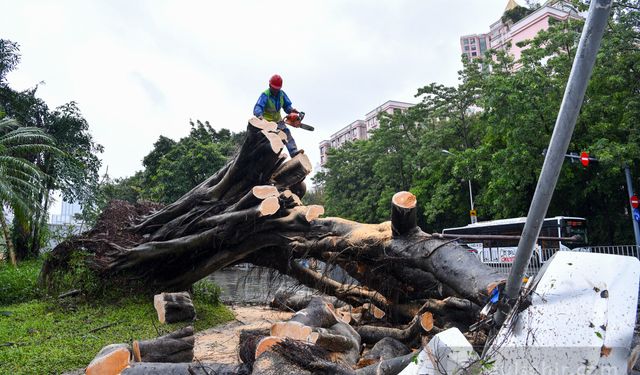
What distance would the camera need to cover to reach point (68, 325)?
6.66m

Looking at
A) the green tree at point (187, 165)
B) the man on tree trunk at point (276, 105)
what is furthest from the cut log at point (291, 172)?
the green tree at point (187, 165)

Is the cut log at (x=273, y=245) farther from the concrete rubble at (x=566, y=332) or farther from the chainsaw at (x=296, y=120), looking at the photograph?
the concrete rubble at (x=566, y=332)

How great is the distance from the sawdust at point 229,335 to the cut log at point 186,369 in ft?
3.51

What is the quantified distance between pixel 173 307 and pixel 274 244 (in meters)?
2.12

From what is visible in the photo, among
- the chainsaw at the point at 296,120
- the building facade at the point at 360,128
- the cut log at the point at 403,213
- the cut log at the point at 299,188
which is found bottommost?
the cut log at the point at 403,213

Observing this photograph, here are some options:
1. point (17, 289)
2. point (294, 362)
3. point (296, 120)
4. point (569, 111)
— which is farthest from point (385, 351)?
point (17, 289)

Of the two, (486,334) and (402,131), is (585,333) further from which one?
(402,131)

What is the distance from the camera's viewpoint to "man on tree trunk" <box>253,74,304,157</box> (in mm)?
6935

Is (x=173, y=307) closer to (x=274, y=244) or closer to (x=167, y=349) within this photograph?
(x=274, y=244)

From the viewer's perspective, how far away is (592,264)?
2992 millimetres

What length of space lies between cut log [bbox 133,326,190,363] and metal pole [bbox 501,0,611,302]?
3336 mm

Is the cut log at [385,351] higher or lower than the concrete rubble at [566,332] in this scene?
lower

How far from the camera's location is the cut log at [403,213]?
15.5ft

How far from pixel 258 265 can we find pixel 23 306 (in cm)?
447
